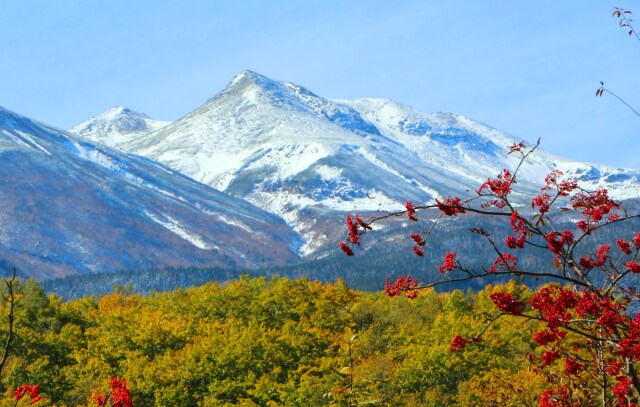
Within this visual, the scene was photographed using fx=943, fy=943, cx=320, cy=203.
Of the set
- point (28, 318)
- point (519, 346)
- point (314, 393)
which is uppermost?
point (519, 346)

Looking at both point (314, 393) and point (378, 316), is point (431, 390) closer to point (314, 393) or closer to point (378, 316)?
point (314, 393)

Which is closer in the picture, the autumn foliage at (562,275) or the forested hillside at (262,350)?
the autumn foliage at (562,275)

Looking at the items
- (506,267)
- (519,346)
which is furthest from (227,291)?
(506,267)

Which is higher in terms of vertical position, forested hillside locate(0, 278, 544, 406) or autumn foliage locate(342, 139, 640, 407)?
A: autumn foliage locate(342, 139, 640, 407)

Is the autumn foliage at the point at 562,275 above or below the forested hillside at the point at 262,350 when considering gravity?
above

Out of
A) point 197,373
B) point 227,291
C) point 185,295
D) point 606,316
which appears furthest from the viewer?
point 185,295

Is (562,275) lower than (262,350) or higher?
higher

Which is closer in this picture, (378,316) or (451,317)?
(451,317)

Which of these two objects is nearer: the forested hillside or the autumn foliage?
the autumn foliage

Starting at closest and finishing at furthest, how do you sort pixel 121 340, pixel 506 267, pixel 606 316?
pixel 606 316 → pixel 506 267 → pixel 121 340

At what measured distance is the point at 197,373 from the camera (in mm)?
72188

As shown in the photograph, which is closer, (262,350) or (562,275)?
(562,275)

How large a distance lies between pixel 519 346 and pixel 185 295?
152 ft

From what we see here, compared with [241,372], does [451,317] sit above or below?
above
